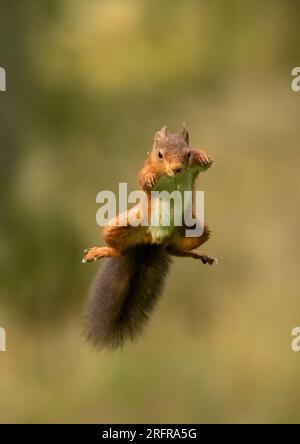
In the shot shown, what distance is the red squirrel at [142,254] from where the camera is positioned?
61cm

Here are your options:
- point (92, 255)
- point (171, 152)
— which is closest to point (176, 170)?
point (171, 152)

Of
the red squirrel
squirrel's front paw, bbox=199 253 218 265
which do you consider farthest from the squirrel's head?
squirrel's front paw, bbox=199 253 218 265

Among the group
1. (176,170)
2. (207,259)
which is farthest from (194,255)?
(176,170)

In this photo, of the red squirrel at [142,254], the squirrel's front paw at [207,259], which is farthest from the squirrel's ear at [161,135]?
the squirrel's front paw at [207,259]

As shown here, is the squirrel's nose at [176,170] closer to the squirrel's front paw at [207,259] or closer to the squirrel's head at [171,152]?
the squirrel's head at [171,152]

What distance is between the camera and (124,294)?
753 millimetres

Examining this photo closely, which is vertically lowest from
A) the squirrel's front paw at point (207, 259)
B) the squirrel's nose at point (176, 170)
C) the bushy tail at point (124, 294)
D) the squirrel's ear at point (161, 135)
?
the bushy tail at point (124, 294)

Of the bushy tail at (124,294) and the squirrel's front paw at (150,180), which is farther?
the bushy tail at (124,294)

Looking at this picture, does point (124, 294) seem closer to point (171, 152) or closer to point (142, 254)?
point (142, 254)

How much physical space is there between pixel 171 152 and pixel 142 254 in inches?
5.7

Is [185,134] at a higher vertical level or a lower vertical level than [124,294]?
higher

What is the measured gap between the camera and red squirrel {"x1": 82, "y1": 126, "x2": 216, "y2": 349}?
0.61 meters

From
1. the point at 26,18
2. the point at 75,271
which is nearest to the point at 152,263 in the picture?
the point at 75,271

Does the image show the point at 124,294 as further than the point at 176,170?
Yes
